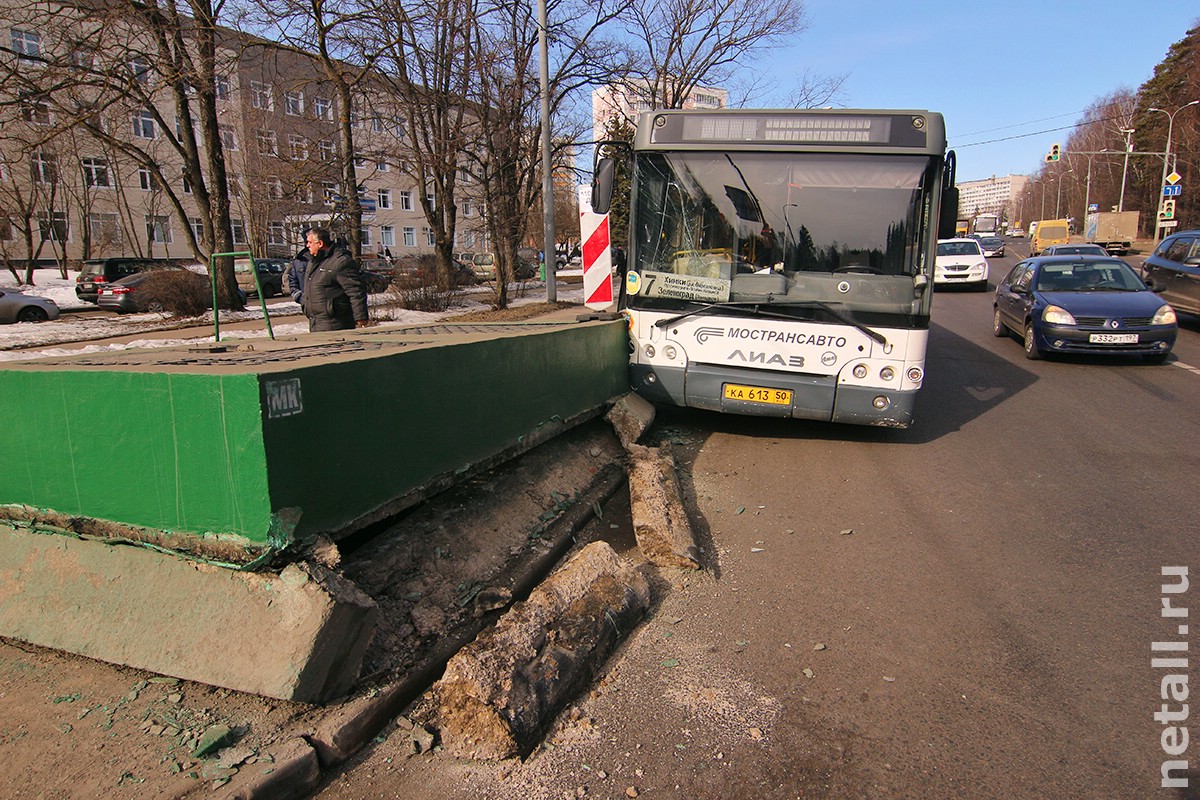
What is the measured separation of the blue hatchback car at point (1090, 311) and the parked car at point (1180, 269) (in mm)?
2497

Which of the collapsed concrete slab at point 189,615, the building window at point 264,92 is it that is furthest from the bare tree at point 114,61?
the collapsed concrete slab at point 189,615

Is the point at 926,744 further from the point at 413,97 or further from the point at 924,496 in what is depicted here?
the point at 413,97

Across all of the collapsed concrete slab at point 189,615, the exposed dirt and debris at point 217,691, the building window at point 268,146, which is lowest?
the exposed dirt and debris at point 217,691

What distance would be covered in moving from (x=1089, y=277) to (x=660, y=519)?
1079cm

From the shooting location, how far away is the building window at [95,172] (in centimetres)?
3534

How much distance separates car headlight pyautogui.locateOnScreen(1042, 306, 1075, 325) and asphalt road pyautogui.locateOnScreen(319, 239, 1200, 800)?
14.1ft

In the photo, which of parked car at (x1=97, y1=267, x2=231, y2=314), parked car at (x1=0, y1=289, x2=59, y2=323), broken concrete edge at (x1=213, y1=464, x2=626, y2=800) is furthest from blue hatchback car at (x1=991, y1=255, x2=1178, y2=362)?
parked car at (x1=0, y1=289, x2=59, y2=323)

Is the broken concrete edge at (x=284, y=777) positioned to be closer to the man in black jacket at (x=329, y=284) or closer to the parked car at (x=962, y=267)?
the man in black jacket at (x=329, y=284)

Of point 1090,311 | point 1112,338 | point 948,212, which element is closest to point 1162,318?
point 1112,338

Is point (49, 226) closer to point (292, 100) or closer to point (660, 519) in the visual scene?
point (292, 100)

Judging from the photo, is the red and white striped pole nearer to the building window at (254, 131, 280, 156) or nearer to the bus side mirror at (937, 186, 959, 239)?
the bus side mirror at (937, 186, 959, 239)

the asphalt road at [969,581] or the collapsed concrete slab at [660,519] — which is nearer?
the asphalt road at [969,581]

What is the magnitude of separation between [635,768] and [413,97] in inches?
768

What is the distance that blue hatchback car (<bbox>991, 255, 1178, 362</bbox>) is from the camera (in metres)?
10.5
